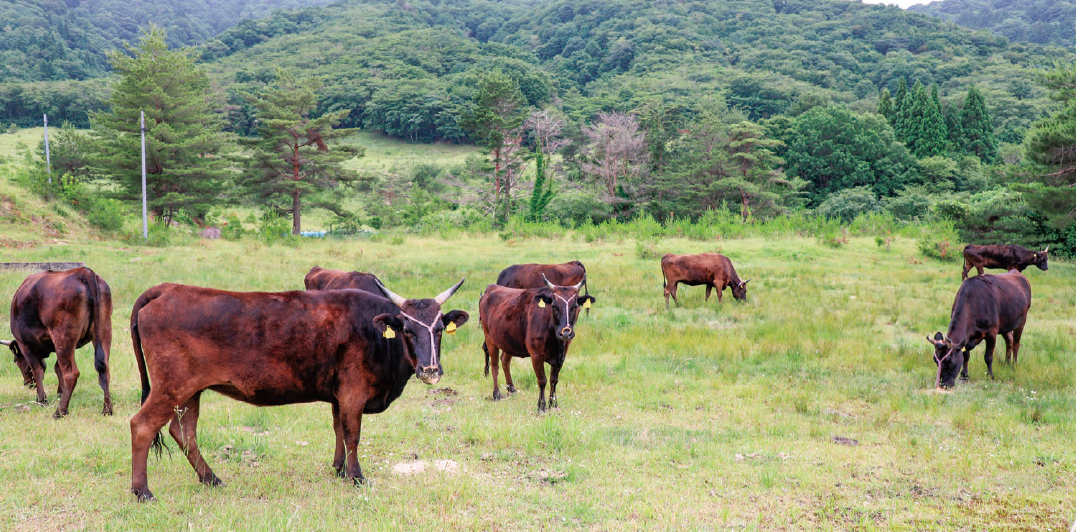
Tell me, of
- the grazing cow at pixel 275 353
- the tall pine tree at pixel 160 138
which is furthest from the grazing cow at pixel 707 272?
the tall pine tree at pixel 160 138

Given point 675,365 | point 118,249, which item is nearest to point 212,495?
point 675,365

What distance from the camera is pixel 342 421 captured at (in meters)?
5.79

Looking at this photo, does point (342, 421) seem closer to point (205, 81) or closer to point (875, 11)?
point (205, 81)

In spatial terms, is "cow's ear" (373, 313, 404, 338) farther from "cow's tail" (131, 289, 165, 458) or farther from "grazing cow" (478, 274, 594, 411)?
"grazing cow" (478, 274, 594, 411)

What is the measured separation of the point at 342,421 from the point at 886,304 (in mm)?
14250

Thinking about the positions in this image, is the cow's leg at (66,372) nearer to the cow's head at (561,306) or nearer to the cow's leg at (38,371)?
the cow's leg at (38,371)

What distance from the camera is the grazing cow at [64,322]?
25.3ft

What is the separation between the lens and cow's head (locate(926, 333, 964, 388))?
9719 millimetres

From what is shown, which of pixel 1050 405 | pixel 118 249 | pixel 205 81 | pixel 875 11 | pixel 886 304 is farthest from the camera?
pixel 875 11

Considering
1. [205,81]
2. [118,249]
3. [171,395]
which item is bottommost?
[118,249]

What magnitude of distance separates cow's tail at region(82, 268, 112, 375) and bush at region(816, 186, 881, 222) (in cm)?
4280

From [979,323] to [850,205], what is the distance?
37.1 m

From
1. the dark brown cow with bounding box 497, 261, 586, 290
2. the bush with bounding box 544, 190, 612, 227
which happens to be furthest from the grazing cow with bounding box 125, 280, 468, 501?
the bush with bounding box 544, 190, 612, 227

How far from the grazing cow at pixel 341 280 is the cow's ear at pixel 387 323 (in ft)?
15.6
